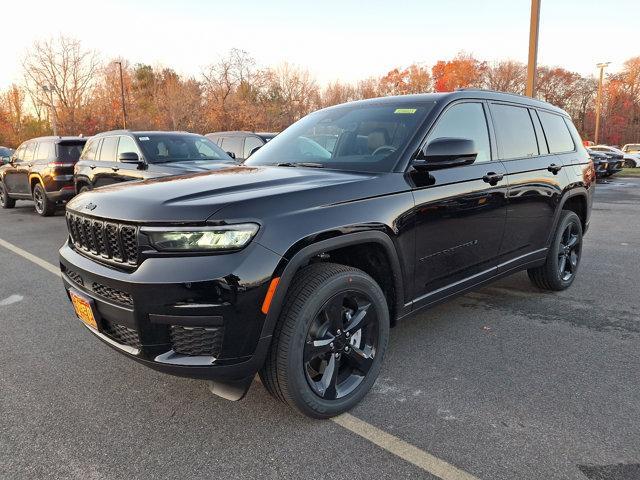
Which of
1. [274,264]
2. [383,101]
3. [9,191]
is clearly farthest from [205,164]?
[9,191]

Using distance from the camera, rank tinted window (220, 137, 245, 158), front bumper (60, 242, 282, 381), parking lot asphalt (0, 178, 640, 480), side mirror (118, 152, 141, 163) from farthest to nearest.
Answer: tinted window (220, 137, 245, 158), side mirror (118, 152, 141, 163), parking lot asphalt (0, 178, 640, 480), front bumper (60, 242, 282, 381)

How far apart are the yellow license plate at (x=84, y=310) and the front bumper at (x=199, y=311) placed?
1.01 feet

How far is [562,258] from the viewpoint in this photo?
4.89 m

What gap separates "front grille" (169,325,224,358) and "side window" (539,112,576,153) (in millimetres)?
3709

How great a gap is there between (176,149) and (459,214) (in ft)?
21.2

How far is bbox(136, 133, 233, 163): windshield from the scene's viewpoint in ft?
27.5

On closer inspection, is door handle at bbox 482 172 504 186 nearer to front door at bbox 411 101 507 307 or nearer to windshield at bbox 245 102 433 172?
front door at bbox 411 101 507 307

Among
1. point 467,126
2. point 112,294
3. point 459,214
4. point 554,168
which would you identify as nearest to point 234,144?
point 554,168

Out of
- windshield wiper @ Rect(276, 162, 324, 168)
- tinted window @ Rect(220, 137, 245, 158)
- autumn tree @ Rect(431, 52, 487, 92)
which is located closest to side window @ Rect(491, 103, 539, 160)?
windshield wiper @ Rect(276, 162, 324, 168)

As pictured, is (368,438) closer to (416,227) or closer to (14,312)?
(416,227)

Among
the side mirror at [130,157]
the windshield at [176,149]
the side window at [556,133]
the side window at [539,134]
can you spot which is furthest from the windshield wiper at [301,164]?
the windshield at [176,149]

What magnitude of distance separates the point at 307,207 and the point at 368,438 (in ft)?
3.97

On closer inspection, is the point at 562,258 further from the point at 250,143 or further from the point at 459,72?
the point at 459,72

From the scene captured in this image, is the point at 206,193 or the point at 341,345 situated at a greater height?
the point at 206,193
